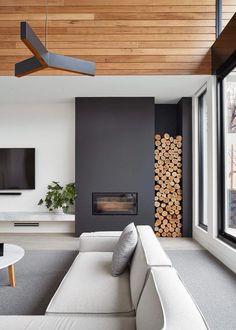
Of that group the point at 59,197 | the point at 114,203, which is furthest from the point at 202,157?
the point at 59,197

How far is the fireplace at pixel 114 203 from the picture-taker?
17.2ft

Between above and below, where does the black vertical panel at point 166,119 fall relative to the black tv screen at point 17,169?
above

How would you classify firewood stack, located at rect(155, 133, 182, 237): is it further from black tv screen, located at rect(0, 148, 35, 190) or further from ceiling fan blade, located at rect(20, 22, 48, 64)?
ceiling fan blade, located at rect(20, 22, 48, 64)

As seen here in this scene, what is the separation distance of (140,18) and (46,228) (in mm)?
4061

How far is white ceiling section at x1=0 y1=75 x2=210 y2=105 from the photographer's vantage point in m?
4.28

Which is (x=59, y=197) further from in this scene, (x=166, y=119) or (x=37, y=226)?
(x=166, y=119)

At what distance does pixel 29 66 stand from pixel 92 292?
182 centimetres

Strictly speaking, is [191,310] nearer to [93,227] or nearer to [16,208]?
[93,227]

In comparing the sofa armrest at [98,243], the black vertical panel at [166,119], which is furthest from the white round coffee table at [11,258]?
the black vertical panel at [166,119]

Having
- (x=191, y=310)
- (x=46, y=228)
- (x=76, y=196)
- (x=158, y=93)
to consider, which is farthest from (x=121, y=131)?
(x=191, y=310)

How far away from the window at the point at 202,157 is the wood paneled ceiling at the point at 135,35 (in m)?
1.06

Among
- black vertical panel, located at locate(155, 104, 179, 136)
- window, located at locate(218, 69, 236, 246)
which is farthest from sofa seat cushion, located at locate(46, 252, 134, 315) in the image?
black vertical panel, located at locate(155, 104, 179, 136)

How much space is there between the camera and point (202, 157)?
16.8 feet

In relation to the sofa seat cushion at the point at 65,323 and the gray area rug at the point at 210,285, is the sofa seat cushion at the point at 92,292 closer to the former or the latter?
the sofa seat cushion at the point at 65,323
